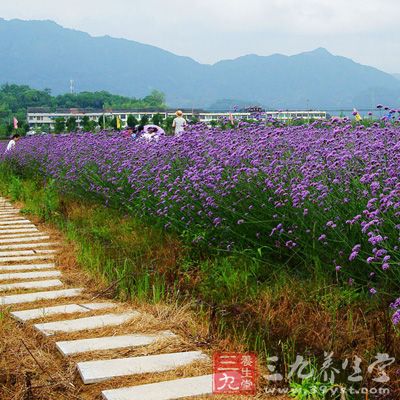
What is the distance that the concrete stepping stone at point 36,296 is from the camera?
4609mm

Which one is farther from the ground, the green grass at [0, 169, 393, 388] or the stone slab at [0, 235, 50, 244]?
the green grass at [0, 169, 393, 388]

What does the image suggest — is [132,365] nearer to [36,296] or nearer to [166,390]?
[166,390]

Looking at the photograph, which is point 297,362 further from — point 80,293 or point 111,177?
point 111,177

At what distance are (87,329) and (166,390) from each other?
109 centimetres

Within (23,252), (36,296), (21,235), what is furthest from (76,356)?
(21,235)

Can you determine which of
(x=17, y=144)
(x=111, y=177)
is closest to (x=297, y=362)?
(x=111, y=177)

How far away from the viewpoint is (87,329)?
3.90 metres

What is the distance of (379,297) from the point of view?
12.8ft

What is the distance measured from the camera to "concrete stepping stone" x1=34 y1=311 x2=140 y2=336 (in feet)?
12.7

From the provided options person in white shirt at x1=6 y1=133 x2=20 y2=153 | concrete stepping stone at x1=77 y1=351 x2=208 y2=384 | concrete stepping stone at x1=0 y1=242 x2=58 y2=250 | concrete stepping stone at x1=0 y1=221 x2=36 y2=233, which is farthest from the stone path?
→ person in white shirt at x1=6 y1=133 x2=20 y2=153
